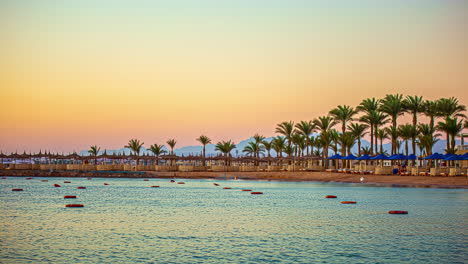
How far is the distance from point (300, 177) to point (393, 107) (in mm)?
20178

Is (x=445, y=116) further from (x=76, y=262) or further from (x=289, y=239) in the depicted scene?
(x=76, y=262)

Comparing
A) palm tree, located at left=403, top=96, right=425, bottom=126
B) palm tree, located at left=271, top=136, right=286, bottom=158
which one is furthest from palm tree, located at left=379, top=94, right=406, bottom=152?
palm tree, located at left=271, top=136, right=286, bottom=158

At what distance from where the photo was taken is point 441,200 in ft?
135

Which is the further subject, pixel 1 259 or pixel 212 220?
pixel 212 220

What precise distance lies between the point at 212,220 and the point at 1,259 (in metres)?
13.6

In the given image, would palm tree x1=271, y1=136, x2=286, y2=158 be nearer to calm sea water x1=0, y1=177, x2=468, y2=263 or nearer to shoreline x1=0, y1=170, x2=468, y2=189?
shoreline x1=0, y1=170, x2=468, y2=189

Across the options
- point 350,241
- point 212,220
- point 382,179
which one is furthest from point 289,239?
point 382,179

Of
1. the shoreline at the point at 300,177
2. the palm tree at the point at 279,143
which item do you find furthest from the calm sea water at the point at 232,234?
the palm tree at the point at 279,143

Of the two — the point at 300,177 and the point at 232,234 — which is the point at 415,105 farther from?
the point at 232,234

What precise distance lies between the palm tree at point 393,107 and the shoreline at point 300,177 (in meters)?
15.3

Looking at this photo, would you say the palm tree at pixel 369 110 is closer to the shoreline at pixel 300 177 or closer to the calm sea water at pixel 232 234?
the shoreline at pixel 300 177

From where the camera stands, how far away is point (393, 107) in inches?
3415

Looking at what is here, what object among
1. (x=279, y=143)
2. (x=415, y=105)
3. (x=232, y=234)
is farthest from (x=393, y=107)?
(x=232, y=234)

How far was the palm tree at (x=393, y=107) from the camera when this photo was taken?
285 feet
